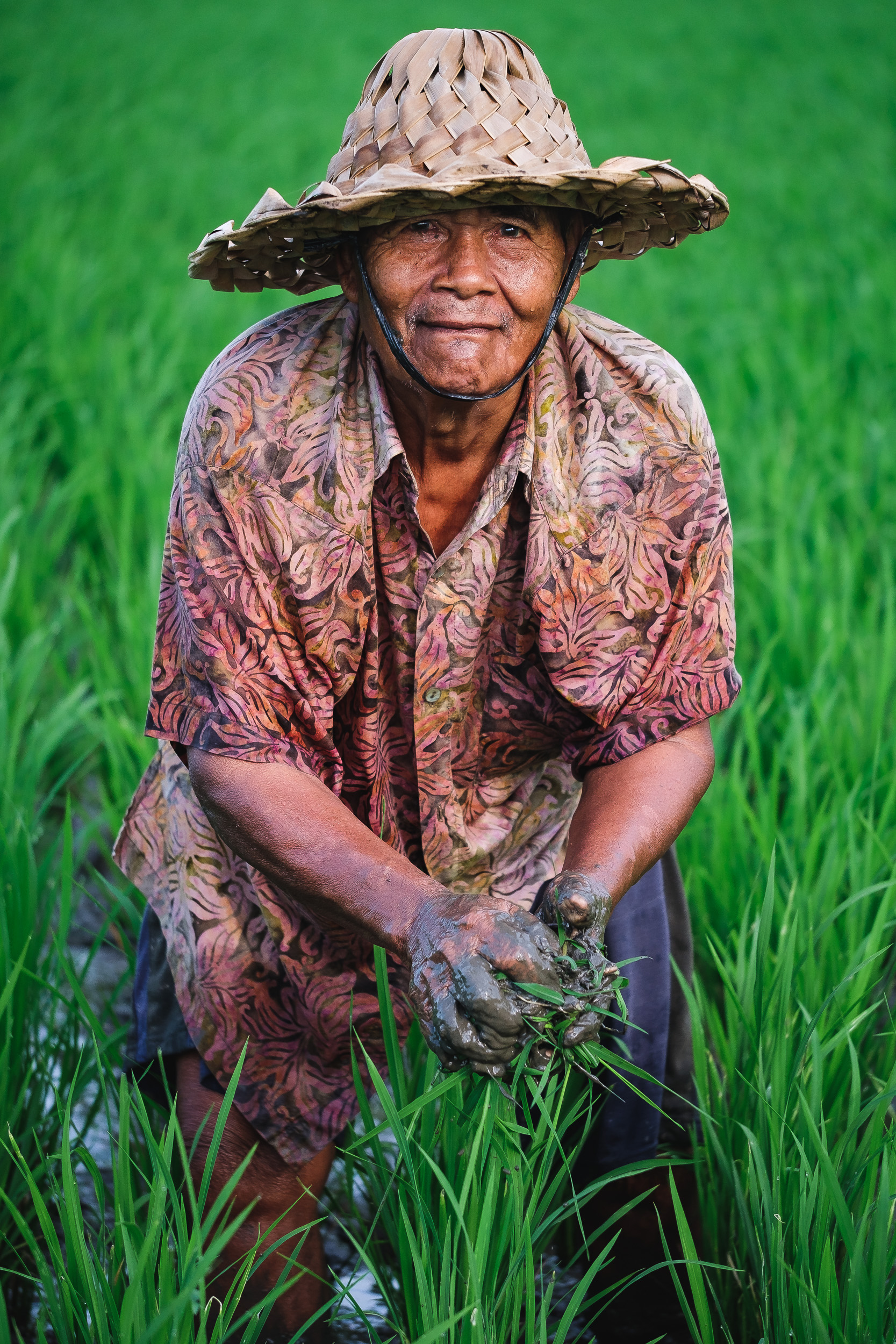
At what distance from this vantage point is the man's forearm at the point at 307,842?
4.21 feet

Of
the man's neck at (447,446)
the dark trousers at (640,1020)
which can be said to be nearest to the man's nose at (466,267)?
the man's neck at (447,446)

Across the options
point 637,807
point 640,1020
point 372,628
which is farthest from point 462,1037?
point 640,1020

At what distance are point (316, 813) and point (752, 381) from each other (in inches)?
133

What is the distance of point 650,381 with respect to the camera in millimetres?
1484

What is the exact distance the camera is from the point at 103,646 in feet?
8.73

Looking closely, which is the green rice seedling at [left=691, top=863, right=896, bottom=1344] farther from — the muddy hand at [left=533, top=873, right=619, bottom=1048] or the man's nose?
→ the man's nose

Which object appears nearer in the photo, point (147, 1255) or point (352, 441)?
point (147, 1255)

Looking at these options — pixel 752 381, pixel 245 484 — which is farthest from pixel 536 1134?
Result: pixel 752 381

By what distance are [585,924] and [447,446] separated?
543 millimetres

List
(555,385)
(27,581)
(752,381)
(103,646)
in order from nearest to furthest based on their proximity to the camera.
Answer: (555,385) → (103,646) → (27,581) → (752,381)

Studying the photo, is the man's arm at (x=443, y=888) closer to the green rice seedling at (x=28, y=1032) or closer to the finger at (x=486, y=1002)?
the finger at (x=486, y=1002)

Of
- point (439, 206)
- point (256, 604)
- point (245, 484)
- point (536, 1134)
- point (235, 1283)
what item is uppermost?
point (439, 206)

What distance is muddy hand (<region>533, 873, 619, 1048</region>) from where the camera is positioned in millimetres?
1230

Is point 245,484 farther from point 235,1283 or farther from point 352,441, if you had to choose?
point 235,1283
